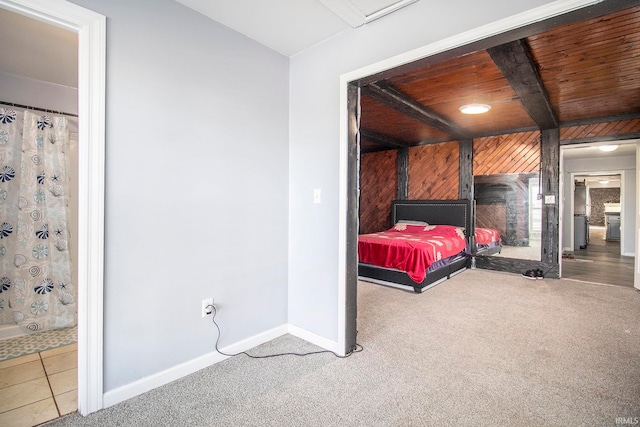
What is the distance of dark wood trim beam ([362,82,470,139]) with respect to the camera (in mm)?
3297

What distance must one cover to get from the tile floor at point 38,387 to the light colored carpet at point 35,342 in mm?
96

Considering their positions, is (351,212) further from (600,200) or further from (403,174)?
(600,200)

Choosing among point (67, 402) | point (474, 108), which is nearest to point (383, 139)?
point (474, 108)

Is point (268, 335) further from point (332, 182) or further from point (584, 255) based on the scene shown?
point (584, 255)

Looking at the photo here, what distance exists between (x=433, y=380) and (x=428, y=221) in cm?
437

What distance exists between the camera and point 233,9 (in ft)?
6.40

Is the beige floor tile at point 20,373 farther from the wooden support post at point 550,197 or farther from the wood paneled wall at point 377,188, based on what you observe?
the wooden support post at point 550,197

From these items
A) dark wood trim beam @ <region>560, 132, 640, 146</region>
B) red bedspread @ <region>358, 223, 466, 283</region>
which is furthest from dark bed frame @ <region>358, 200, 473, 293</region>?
dark wood trim beam @ <region>560, 132, 640, 146</region>

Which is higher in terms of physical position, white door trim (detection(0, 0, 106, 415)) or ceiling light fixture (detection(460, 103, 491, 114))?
ceiling light fixture (detection(460, 103, 491, 114))

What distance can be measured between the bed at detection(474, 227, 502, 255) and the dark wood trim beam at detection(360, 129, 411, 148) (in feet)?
7.33

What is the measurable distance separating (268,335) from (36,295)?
2016mm

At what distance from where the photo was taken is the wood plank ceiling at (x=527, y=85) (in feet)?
7.67

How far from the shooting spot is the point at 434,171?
239 inches

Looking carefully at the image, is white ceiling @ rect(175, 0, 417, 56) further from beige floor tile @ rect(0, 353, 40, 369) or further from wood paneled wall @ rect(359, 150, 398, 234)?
wood paneled wall @ rect(359, 150, 398, 234)
